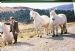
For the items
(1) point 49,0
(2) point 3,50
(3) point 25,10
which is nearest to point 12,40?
(2) point 3,50

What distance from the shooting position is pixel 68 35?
1.96 metres

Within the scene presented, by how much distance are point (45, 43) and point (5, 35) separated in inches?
12.2

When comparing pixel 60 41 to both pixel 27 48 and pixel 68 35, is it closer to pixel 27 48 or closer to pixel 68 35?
pixel 68 35

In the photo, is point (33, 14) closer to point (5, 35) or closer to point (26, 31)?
point (26, 31)

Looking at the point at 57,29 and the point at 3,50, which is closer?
the point at 3,50

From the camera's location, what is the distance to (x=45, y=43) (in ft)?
6.22

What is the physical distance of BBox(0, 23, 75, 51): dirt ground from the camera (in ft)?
6.09

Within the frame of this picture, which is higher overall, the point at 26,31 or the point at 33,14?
the point at 33,14

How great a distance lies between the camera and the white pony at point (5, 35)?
6.24 feet

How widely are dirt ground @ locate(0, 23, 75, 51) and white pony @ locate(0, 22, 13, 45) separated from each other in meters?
0.06

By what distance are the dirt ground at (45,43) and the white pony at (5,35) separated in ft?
0.19

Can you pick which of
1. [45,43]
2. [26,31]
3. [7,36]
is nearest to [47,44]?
[45,43]

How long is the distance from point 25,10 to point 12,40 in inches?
9.9

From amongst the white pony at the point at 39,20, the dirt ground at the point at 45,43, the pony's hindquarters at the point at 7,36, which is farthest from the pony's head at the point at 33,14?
the pony's hindquarters at the point at 7,36
